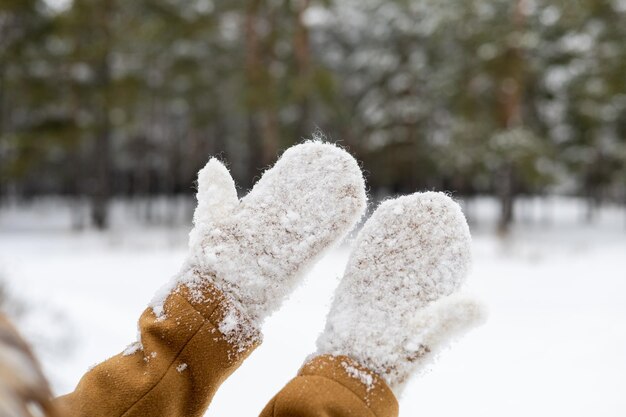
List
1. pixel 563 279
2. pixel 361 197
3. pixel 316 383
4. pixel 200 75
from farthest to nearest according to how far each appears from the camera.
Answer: pixel 200 75 → pixel 563 279 → pixel 361 197 → pixel 316 383

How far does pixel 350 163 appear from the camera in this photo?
1.90 metres

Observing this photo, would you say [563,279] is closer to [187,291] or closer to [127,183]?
[187,291]

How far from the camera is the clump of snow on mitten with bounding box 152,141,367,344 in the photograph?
5.89 feet

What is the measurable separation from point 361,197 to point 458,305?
536 mm

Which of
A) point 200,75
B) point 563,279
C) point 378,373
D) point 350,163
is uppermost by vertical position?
point 200,75

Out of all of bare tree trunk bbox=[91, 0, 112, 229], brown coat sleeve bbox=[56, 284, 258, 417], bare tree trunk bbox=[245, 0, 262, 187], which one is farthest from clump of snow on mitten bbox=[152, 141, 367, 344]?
bare tree trunk bbox=[91, 0, 112, 229]

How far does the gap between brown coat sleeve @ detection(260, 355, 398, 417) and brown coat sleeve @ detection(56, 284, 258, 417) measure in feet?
0.83

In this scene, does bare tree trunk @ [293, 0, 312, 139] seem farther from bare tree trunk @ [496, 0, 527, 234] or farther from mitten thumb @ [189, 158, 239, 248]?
mitten thumb @ [189, 158, 239, 248]

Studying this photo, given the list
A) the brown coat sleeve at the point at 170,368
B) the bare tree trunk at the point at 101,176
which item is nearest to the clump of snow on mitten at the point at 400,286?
the brown coat sleeve at the point at 170,368

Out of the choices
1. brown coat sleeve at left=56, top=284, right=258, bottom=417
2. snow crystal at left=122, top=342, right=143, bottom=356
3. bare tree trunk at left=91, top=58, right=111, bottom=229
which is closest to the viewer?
brown coat sleeve at left=56, top=284, right=258, bottom=417

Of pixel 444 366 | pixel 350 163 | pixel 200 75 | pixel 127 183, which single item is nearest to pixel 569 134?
pixel 200 75

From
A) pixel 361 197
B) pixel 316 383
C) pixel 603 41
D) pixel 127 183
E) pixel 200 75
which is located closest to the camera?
pixel 316 383

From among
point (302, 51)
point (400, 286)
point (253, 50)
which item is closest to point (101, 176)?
point (253, 50)

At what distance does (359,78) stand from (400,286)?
2289 centimetres
